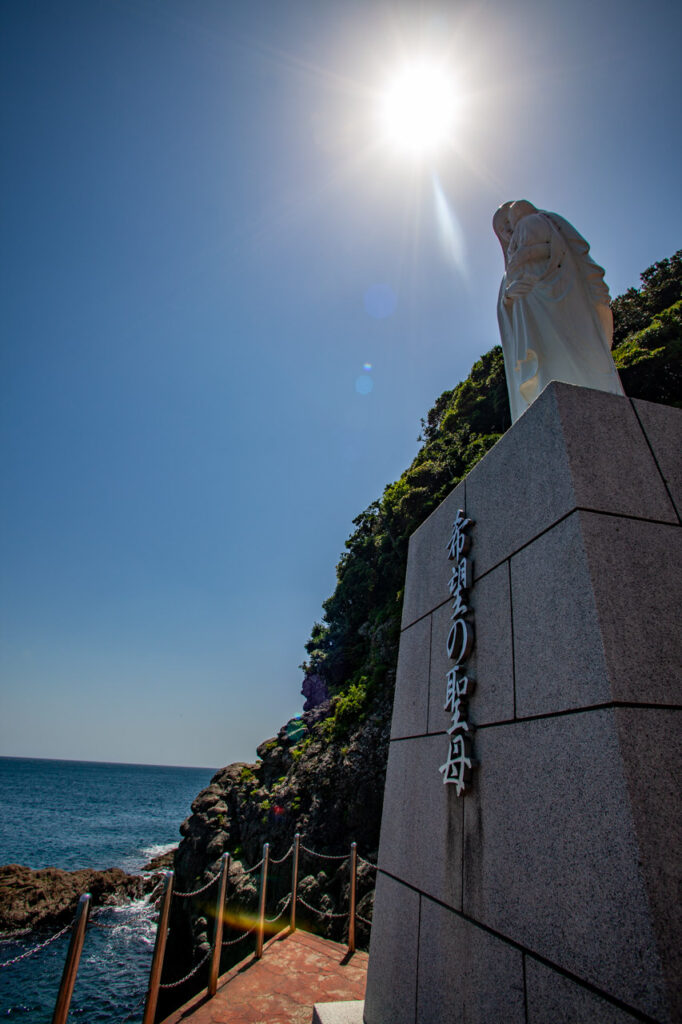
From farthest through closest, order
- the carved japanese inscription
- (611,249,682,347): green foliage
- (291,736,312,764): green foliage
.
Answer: (611,249,682,347): green foliage
(291,736,312,764): green foliage
the carved japanese inscription

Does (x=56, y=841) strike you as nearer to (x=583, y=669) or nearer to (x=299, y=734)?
(x=299, y=734)

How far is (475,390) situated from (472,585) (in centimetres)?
2214

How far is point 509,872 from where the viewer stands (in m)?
2.25

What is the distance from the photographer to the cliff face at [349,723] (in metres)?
12.5

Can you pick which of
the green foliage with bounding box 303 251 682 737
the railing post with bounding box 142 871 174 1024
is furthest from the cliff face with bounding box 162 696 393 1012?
the railing post with bounding box 142 871 174 1024

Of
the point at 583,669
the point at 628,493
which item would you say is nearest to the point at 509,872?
the point at 583,669

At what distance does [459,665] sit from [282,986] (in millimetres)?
4710

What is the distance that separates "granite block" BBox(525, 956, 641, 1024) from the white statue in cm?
A: 376

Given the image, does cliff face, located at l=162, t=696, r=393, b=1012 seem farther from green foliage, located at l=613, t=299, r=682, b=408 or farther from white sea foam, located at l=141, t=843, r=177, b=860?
white sea foam, located at l=141, t=843, r=177, b=860

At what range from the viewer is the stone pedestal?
173 centimetres

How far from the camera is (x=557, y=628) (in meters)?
2.37

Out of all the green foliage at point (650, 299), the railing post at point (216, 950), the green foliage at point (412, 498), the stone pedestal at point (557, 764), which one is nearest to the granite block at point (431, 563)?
the stone pedestal at point (557, 764)

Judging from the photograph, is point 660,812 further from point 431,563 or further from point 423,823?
Result: point 431,563

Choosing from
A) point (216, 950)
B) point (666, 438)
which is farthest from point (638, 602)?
point (216, 950)
